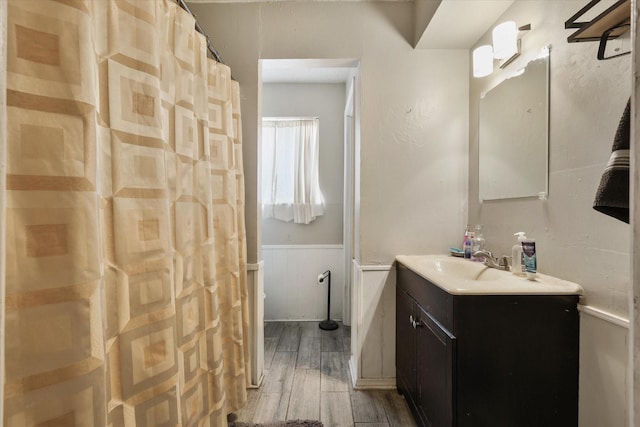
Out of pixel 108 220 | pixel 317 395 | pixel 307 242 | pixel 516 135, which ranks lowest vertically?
pixel 317 395

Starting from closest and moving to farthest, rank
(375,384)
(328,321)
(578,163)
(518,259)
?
(578,163), (518,259), (375,384), (328,321)

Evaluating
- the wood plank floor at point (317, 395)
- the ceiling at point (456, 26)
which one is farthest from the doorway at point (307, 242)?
the ceiling at point (456, 26)

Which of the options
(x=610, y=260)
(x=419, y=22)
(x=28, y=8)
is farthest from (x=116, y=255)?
(x=419, y=22)

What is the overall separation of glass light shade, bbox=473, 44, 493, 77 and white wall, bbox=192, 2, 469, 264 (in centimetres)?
29

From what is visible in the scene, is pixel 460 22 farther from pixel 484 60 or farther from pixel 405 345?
pixel 405 345

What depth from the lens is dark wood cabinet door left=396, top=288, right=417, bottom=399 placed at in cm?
155

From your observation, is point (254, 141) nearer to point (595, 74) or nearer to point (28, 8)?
point (28, 8)

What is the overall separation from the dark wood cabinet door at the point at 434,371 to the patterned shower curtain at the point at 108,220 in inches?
35.7

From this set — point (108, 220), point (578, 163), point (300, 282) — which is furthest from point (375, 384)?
point (108, 220)

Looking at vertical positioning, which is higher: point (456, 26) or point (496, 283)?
point (456, 26)

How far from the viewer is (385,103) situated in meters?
1.92

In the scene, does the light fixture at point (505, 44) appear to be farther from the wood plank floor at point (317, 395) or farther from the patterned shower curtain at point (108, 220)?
the wood plank floor at point (317, 395)

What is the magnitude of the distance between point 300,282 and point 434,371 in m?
1.89

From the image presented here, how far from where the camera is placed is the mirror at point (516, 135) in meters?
1.29
